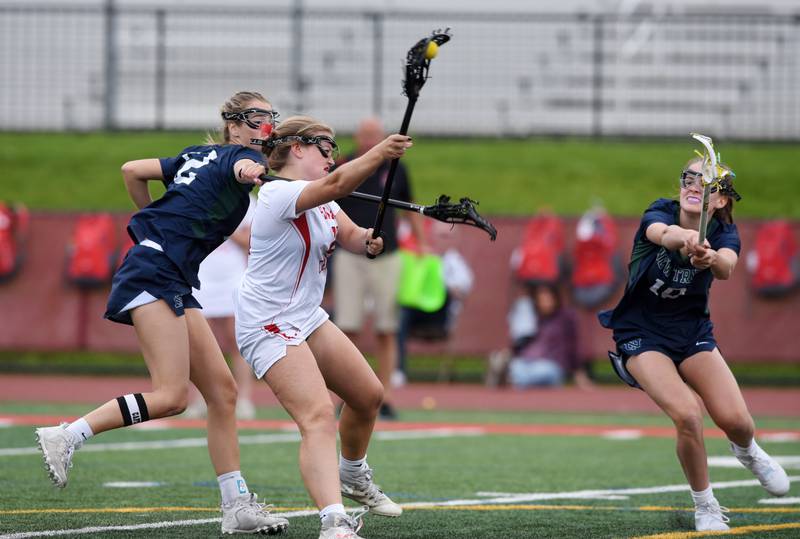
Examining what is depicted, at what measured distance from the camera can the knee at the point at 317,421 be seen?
235 inches

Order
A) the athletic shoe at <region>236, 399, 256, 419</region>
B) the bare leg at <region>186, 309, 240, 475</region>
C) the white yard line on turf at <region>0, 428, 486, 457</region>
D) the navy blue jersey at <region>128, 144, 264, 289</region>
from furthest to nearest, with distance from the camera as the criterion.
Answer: the athletic shoe at <region>236, 399, 256, 419</region> < the white yard line on turf at <region>0, 428, 486, 457</region> < the bare leg at <region>186, 309, 240, 475</region> < the navy blue jersey at <region>128, 144, 264, 289</region>

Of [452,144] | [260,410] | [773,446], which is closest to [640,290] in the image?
[773,446]

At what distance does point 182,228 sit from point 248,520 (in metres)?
1.41

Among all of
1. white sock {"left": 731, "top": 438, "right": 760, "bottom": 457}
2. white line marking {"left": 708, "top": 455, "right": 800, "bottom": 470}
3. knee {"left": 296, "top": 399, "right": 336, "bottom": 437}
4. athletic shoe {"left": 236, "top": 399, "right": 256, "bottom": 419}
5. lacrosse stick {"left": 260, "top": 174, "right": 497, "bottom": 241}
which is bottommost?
athletic shoe {"left": 236, "top": 399, "right": 256, "bottom": 419}

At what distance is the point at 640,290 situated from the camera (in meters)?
7.11

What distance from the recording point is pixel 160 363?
621 centimetres

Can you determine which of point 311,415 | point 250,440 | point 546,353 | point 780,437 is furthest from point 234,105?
point 546,353

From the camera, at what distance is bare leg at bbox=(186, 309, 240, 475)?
21.3 feet

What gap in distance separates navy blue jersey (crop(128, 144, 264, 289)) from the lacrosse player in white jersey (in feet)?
0.73

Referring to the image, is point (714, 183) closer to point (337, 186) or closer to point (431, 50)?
point (431, 50)

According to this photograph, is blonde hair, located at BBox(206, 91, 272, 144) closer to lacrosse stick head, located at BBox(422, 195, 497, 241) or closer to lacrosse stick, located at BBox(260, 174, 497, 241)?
lacrosse stick, located at BBox(260, 174, 497, 241)

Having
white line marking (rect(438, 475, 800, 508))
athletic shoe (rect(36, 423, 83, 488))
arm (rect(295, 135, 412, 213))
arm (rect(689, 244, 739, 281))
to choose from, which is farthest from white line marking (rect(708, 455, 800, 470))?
athletic shoe (rect(36, 423, 83, 488))

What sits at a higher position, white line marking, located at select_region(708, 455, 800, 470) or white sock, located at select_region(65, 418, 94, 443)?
white sock, located at select_region(65, 418, 94, 443)

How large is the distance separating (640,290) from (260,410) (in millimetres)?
7378
